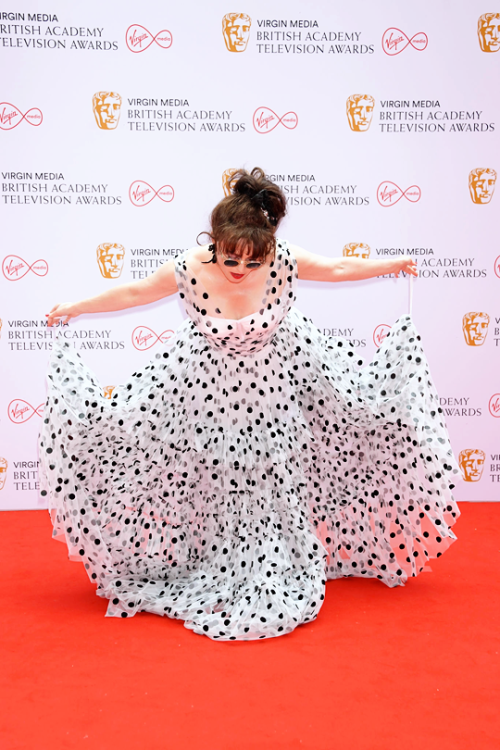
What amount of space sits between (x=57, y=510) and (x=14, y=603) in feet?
1.62

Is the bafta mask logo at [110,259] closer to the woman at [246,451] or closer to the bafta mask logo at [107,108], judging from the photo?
the bafta mask logo at [107,108]

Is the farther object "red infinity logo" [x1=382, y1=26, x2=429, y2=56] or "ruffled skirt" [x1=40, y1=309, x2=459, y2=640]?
"red infinity logo" [x1=382, y1=26, x2=429, y2=56]

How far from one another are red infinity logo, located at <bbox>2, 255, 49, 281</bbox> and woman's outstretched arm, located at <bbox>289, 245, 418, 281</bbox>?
6.00ft

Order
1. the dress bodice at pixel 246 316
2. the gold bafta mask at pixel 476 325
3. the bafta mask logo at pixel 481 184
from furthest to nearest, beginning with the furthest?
1. the gold bafta mask at pixel 476 325
2. the bafta mask logo at pixel 481 184
3. the dress bodice at pixel 246 316

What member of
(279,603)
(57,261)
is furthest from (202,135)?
(279,603)

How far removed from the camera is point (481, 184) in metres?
4.00

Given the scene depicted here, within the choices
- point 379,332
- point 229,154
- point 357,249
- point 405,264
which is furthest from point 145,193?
point 405,264

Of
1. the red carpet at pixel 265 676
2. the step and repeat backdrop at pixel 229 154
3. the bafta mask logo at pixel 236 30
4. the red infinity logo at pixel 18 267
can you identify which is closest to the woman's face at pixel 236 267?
the red carpet at pixel 265 676

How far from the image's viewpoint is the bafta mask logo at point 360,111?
390 centimetres

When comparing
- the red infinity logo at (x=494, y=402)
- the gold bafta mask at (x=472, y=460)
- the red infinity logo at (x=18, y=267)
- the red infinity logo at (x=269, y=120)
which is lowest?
the gold bafta mask at (x=472, y=460)

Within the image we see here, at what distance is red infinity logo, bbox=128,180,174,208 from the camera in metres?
3.89

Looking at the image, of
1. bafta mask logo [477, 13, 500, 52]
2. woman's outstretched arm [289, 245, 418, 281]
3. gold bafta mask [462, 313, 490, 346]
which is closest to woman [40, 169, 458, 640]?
woman's outstretched arm [289, 245, 418, 281]

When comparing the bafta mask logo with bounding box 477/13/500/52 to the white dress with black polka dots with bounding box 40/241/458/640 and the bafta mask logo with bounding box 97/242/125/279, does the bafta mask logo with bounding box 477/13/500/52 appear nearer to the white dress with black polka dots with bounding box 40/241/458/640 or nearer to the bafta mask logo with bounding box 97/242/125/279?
the white dress with black polka dots with bounding box 40/241/458/640

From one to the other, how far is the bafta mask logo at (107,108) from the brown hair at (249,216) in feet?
5.11
